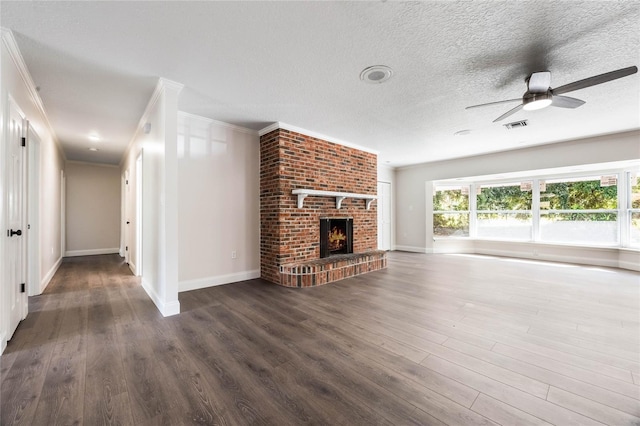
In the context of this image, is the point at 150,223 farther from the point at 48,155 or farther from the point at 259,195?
the point at 48,155

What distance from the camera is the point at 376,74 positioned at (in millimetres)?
2646

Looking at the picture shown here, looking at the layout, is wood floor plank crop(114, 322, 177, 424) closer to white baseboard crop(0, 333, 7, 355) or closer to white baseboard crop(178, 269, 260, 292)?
white baseboard crop(0, 333, 7, 355)

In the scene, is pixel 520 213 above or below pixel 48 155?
below

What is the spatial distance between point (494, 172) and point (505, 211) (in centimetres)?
123

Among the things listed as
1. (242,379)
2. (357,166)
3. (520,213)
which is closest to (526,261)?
(520,213)

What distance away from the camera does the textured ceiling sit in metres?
1.83

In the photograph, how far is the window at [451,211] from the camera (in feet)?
24.1

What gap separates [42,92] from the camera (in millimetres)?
3020

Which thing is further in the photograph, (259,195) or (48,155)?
(259,195)

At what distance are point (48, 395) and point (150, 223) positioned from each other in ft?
7.30

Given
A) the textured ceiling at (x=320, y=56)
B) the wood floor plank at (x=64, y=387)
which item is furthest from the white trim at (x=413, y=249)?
the wood floor plank at (x=64, y=387)

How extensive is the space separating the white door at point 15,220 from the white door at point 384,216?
22.4 feet

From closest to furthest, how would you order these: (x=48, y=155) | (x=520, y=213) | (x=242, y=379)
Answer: (x=242, y=379) → (x=48, y=155) → (x=520, y=213)

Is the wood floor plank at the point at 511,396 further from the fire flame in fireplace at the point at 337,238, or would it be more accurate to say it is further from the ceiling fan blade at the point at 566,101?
the fire flame in fireplace at the point at 337,238
